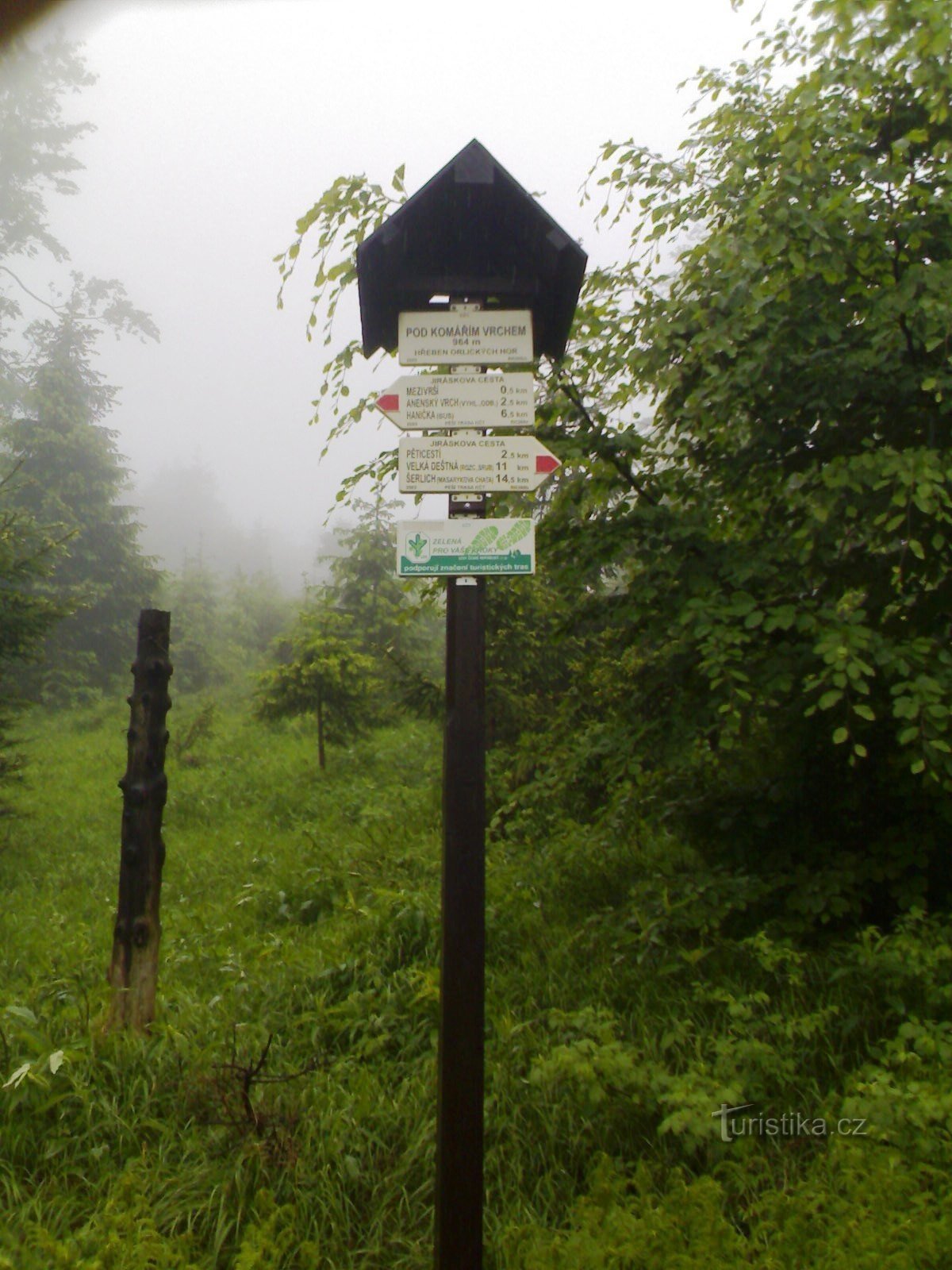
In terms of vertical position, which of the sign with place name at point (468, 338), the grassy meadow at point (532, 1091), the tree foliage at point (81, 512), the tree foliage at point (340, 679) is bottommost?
the grassy meadow at point (532, 1091)

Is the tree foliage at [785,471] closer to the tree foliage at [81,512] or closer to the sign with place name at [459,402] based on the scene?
the sign with place name at [459,402]

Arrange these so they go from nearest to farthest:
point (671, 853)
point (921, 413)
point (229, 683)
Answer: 1. point (921, 413)
2. point (671, 853)
3. point (229, 683)

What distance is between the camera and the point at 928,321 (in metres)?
3.73

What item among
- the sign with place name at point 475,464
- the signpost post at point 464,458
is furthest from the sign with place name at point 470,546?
the sign with place name at point 475,464

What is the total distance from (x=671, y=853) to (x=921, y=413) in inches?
127

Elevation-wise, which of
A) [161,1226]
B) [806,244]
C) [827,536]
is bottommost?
[161,1226]

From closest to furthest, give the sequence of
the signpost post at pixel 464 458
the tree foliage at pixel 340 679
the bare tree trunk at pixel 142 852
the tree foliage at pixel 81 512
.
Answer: the signpost post at pixel 464 458 → the bare tree trunk at pixel 142 852 → the tree foliage at pixel 340 679 → the tree foliage at pixel 81 512

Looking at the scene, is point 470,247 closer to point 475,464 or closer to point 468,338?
point 468,338

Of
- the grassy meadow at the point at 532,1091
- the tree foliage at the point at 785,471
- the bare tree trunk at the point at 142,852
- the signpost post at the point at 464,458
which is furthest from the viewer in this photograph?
the bare tree trunk at the point at 142,852

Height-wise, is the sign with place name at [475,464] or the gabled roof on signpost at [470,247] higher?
the gabled roof on signpost at [470,247]

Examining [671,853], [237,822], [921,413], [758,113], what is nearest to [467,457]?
[921,413]

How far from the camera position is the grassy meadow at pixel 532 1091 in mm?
2980

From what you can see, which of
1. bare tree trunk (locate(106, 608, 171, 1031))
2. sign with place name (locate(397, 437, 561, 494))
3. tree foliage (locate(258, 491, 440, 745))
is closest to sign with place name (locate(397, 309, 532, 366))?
sign with place name (locate(397, 437, 561, 494))

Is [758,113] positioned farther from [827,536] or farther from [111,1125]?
[111,1125]
